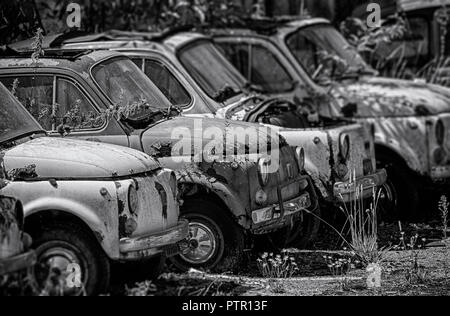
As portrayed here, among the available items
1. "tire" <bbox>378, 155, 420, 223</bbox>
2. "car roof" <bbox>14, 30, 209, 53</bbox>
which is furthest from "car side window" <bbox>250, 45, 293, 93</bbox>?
"tire" <bbox>378, 155, 420, 223</bbox>

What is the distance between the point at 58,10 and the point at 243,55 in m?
2.87

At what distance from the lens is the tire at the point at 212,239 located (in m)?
7.99

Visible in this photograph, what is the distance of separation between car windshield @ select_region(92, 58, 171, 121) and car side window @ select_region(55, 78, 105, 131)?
0.22 metres

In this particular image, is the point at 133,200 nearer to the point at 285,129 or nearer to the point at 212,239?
the point at 212,239

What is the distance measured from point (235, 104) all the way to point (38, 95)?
2.52 meters

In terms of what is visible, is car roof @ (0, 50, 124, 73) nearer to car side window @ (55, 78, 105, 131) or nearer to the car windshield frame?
car side window @ (55, 78, 105, 131)

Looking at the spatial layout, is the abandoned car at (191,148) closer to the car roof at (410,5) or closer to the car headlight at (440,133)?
the car headlight at (440,133)

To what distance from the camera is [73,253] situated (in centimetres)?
653

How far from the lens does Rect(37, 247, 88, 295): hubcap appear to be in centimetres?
639

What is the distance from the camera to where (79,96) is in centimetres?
816

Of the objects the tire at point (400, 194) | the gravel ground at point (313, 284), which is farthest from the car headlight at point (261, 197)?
the tire at point (400, 194)
